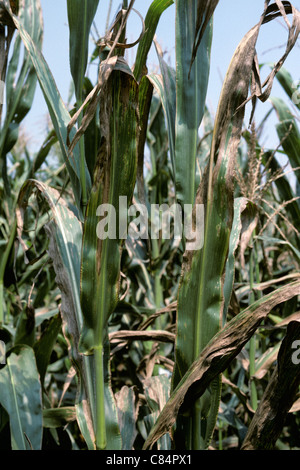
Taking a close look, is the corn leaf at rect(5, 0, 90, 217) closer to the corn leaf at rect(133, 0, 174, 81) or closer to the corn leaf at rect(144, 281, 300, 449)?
the corn leaf at rect(133, 0, 174, 81)

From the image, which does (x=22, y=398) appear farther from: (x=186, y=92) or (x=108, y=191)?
(x=186, y=92)

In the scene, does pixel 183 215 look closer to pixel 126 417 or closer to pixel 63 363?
pixel 126 417

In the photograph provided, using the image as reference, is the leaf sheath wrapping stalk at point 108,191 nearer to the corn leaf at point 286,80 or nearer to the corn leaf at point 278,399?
the corn leaf at point 278,399

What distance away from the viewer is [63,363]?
143 centimetres

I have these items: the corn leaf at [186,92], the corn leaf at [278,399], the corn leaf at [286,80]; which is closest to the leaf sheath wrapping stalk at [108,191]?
the corn leaf at [186,92]

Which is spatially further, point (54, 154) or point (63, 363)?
point (54, 154)

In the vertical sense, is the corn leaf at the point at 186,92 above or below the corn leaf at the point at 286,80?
below

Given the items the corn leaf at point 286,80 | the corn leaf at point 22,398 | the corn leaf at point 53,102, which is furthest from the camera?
the corn leaf at point 286,80

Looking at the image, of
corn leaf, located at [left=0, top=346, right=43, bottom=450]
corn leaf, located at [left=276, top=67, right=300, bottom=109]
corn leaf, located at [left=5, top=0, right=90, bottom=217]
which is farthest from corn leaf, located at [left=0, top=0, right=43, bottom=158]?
corn leaf, located at [left=276, top=67, right=300, bottom=109]

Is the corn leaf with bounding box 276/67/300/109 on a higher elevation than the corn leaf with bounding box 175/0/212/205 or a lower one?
higher

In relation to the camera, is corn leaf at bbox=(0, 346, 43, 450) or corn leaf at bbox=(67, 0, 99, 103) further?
corn leaf at bbox=(0, 346, 43, 450)

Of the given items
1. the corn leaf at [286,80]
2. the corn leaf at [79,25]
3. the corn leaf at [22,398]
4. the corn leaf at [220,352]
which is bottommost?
the corn leaf at [22,398]

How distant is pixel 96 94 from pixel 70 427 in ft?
3.14

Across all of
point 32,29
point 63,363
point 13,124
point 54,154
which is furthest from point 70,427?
point 54,154
